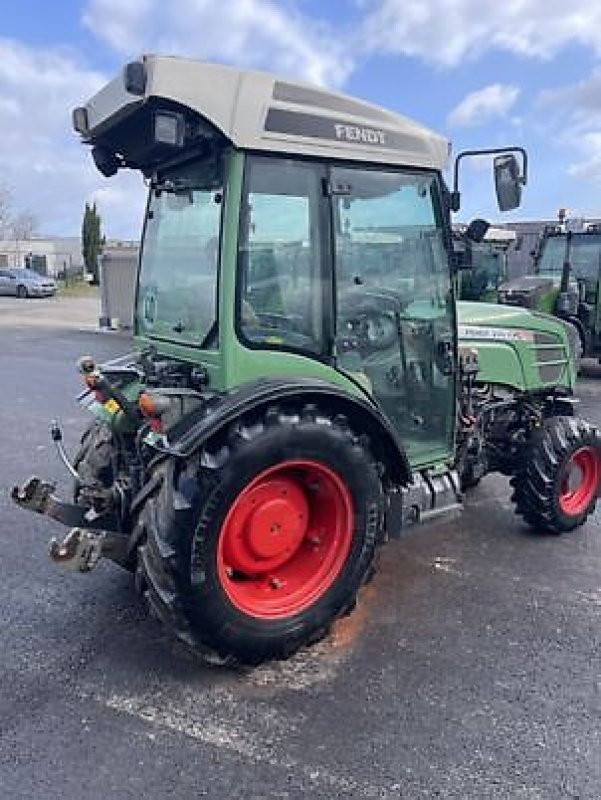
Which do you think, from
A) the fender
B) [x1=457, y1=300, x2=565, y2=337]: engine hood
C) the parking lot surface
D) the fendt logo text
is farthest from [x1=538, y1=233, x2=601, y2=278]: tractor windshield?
the fender

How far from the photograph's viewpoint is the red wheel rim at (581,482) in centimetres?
443

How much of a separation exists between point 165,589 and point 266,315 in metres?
1.21

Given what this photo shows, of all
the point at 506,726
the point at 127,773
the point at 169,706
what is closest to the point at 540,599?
the point at 506,726

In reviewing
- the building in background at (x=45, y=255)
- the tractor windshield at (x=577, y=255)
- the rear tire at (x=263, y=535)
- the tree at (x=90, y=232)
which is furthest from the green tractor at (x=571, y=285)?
the building in background at (x=45, y=255)

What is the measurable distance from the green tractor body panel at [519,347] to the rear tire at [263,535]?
1.64m

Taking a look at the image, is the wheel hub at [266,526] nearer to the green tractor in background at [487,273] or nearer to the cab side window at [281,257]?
the cab side window at [281,257]

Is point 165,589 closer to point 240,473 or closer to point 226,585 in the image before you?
point 226,585

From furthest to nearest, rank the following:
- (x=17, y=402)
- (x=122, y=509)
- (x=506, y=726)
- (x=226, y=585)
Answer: (x=17, y=402)
(x=122, y=509)
(x=226, y=585)
(x=506, y=726)

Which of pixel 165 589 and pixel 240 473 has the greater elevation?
pixel 240 473

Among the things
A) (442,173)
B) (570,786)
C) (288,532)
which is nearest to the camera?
(570,786)

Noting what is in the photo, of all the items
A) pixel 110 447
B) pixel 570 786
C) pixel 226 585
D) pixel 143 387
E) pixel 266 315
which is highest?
pixel 266 315

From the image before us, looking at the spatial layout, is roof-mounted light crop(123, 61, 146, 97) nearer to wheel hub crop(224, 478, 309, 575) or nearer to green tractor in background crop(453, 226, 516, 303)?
wheel hub crop(224, 478, 309, 575)

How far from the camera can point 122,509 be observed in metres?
3.33

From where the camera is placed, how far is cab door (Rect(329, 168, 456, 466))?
3252mm
